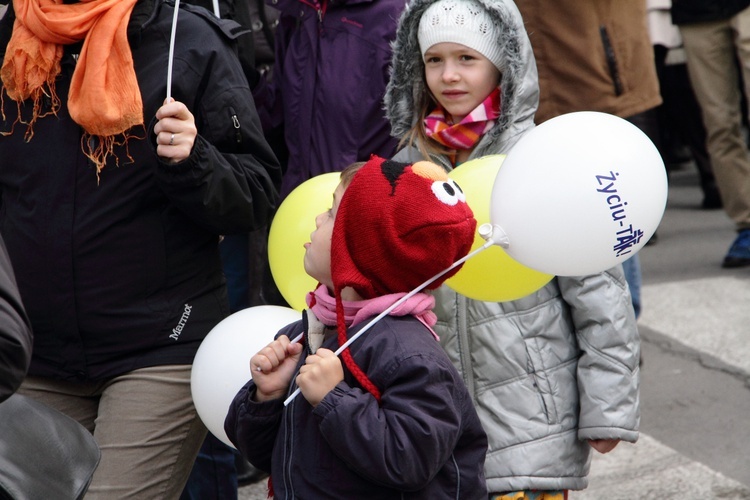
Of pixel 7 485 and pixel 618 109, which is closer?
pixel 7 485

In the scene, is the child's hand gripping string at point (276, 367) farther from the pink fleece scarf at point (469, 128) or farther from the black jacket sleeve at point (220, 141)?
the pink fleece scarf at point (469, 128)

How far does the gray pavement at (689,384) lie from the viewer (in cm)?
445

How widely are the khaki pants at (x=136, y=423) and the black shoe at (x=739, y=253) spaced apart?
4571mm

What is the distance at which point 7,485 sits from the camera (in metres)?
1.96

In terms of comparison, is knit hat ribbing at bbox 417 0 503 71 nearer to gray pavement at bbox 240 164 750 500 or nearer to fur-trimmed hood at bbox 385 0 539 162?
fur-trimmed hood at bbox 385 0 539 162

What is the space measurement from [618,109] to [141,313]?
264 cm

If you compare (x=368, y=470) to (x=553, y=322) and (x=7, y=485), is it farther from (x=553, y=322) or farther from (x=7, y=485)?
(x=553, y=322)

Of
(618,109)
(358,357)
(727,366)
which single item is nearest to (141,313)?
(358,357)

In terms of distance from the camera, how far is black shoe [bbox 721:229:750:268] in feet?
22.1

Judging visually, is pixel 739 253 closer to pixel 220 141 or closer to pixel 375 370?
pixel 220 141

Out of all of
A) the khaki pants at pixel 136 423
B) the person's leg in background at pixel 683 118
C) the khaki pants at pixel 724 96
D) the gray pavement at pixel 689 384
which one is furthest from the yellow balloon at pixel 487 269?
the person's leg in background at pixel 683 118

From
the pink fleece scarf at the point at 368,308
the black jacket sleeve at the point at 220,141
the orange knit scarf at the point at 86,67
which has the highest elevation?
the orange knit scarf at the point at 86,67

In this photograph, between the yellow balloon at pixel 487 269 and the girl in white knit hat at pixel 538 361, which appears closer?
the yellow balloon at pixel 487 269

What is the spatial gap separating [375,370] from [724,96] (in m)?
5.16
